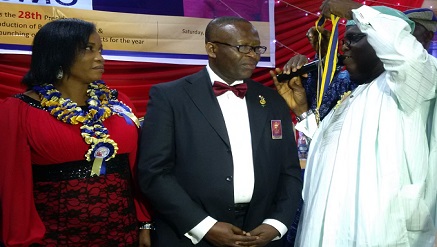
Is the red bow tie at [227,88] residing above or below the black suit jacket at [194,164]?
above

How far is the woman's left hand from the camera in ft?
8.08

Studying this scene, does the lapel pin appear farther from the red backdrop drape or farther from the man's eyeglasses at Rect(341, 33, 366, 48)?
the red backdrop drape

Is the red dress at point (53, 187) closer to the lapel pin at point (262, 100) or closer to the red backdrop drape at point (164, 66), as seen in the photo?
the lapel pin at point (262, 100)

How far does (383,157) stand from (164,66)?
7.80 feet

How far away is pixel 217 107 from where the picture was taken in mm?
2342

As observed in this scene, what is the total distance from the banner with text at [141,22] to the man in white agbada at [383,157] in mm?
1873

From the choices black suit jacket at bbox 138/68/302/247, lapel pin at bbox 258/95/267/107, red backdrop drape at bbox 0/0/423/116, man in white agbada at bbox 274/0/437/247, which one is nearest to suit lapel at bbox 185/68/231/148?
black suit jacket at bbox 138/68/302/247

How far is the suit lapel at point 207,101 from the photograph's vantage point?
2.29 meters

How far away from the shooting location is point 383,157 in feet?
6.95

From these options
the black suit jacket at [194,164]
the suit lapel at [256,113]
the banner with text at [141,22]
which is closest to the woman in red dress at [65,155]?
the black suit jacket at [194,164]

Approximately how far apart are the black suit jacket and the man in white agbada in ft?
0.77

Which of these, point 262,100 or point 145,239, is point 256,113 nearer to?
point 262,100

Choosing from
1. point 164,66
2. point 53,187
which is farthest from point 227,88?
point 164,66

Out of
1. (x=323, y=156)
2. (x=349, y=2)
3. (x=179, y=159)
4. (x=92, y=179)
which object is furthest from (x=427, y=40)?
(x=92, y=179)
